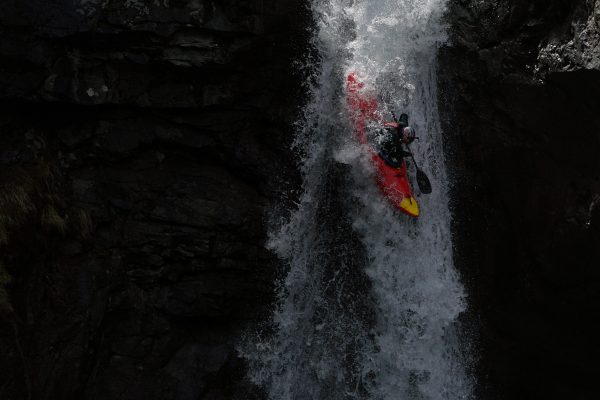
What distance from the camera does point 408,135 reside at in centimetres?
806

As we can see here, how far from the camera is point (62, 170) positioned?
302 inches

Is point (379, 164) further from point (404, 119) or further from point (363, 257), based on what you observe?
point (363, 257)

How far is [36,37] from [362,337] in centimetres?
633

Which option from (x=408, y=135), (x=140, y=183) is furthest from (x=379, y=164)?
(x=140, y=183)

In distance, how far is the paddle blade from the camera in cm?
830

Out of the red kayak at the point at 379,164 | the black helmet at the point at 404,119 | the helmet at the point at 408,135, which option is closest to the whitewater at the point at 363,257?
the red kayak at the point at 379,164

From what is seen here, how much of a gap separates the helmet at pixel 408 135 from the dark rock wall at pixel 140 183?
69.4 inches

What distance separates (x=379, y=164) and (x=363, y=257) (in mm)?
1485

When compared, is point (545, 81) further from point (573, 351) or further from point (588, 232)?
point (573, 351)

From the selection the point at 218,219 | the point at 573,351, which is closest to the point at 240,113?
the point at 218,219

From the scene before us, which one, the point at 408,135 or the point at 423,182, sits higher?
the point at 408,135

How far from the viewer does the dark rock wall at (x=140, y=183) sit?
7.09m

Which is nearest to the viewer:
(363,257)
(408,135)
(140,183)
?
(140,183)

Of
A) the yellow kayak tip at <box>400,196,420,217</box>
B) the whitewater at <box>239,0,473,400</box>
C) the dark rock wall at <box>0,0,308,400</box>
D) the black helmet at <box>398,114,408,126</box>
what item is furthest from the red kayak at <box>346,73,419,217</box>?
the dark rock wall at <box>0,0,308,400</box>
